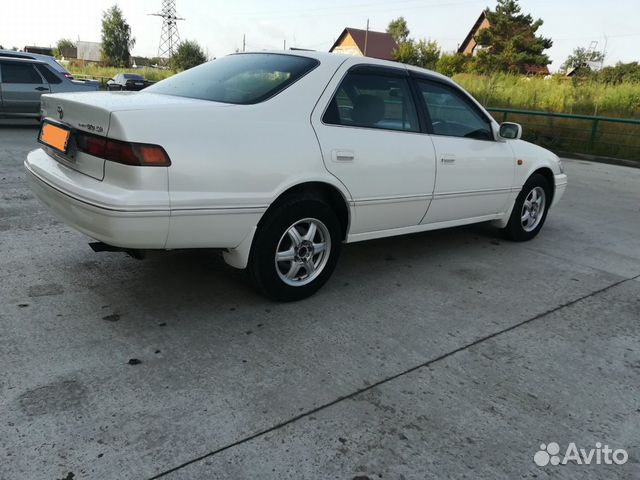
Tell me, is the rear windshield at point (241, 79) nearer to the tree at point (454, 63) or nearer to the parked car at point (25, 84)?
the parked car at point (25, 84)

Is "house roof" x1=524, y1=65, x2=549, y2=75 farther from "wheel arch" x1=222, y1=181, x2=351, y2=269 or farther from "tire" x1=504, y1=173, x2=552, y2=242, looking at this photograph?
"wheel arch" x1=222, y1=181, x2=351, y2=269

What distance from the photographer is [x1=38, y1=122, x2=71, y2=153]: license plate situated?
3.00 m

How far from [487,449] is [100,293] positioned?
2500 millimetres

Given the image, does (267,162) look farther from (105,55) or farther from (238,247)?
(105,55)

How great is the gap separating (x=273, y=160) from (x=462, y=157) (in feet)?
6.04

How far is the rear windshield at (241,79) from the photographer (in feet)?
10.7

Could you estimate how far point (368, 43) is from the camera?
6719 centimetres

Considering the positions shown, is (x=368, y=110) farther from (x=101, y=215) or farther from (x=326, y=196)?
(x=101, y=215)

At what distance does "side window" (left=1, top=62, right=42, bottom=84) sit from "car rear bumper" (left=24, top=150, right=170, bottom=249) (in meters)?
10.5

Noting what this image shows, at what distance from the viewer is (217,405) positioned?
235 cm

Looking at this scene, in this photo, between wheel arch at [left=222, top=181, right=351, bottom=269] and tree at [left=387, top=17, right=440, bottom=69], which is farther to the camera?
tree at [left=387, top=17, right=440, bottom=69]

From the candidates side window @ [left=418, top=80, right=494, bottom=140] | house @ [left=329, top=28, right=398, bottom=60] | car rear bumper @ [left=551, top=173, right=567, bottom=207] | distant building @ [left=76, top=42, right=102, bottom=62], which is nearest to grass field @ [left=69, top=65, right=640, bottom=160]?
car rear bumper @ [left=551, top=173, right=567, bottom=207]
